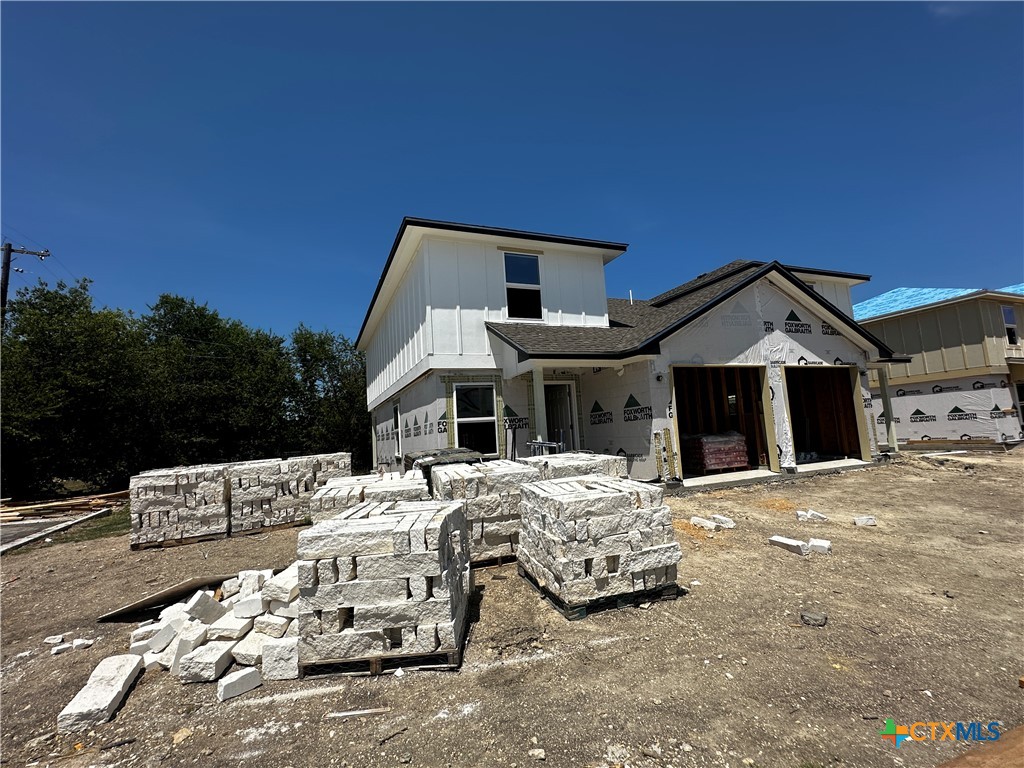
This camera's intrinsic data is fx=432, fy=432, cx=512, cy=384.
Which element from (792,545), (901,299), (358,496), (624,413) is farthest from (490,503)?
(901,299)

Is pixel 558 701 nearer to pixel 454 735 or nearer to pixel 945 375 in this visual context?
pixel 454 735

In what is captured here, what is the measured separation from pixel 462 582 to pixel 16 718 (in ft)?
12.2

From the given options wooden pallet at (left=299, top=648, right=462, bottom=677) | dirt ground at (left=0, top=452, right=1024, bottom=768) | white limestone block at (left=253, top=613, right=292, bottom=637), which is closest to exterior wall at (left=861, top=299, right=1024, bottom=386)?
dirt ground at (left=0, top=452, right=1024, bottom=768)

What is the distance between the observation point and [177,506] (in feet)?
29.0

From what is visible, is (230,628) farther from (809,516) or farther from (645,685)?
(809,516)

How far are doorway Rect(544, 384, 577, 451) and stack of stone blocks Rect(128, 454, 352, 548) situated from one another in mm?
7473

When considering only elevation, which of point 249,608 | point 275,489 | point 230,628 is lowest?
point 230,628

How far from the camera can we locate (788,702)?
123 inches

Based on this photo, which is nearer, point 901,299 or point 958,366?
point 958,366

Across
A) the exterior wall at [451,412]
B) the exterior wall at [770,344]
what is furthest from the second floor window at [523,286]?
the exterior wall at [770,344]

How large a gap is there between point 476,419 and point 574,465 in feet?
18.6

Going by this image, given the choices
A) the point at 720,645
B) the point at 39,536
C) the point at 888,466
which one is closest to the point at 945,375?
the point at 888,466

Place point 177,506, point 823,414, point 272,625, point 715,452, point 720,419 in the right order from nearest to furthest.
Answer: point 272,625
point 177,506
point 715,452
point 720,419
point 823,414
